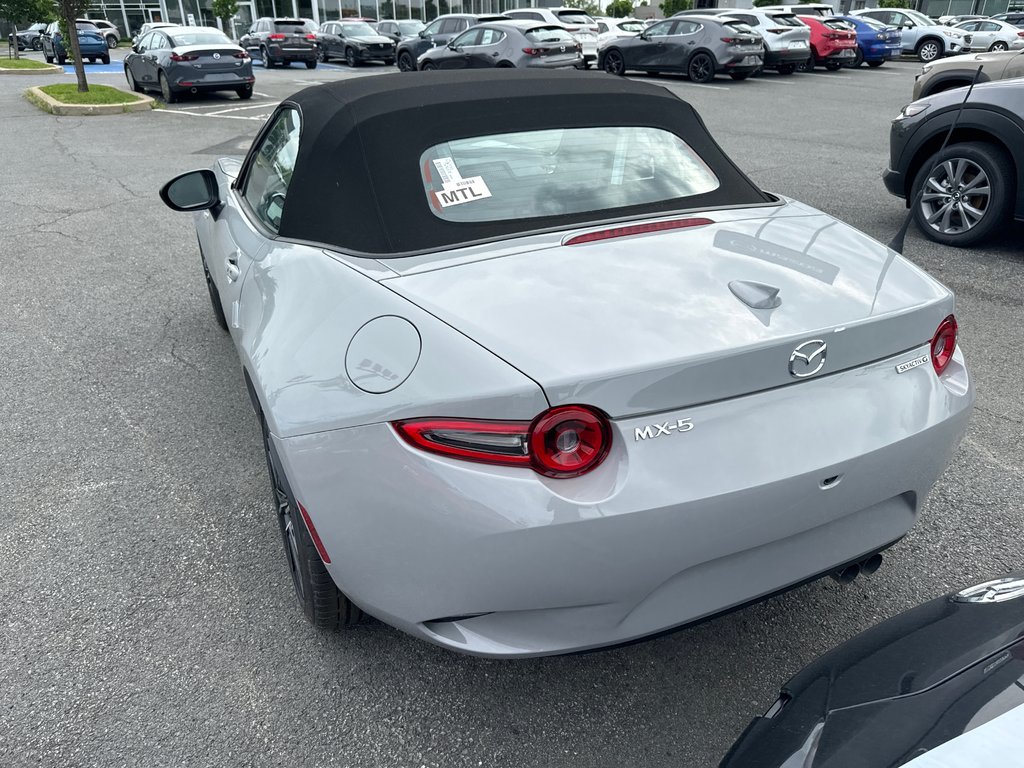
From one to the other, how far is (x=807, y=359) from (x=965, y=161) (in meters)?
4.99

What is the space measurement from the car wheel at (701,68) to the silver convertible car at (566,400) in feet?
59.2

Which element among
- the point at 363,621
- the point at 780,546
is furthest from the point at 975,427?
the point at 363,621

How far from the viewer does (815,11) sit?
24406mm

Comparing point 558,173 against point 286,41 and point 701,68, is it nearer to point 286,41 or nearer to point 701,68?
point 701,68

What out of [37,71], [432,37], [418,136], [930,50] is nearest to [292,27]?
[432,37]

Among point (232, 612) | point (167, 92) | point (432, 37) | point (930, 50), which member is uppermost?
point (232, 612)

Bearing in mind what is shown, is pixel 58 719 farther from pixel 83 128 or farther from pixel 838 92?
pixel 838 92

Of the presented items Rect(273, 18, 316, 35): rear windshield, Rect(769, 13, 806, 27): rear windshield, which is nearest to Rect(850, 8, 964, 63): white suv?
Rect(769, 13, 806, 27): rear windshield

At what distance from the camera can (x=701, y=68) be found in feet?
62.0

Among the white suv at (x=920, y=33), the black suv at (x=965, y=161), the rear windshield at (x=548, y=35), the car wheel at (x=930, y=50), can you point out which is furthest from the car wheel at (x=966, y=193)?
the car wheel at (x=930, y=50)

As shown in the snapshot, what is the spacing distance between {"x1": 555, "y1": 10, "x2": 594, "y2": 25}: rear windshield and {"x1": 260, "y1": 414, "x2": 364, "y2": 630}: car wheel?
2417 centimetres

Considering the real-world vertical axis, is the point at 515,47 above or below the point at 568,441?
below

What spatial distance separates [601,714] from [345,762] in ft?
2.21

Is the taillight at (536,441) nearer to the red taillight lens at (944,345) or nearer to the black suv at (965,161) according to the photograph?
the red taillight lens at (944,345)
